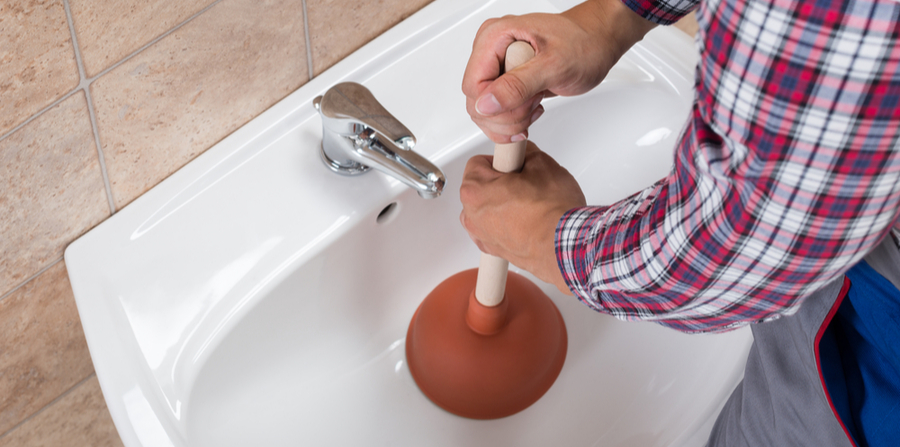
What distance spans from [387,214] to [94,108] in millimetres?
243

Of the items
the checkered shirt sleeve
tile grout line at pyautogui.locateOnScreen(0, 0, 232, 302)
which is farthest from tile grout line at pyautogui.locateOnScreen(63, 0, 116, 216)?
the checkered shirt sleeve

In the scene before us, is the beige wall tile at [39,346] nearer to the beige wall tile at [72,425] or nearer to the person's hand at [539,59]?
the beige wall tile at [72,425]

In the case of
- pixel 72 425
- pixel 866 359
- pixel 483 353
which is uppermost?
pixel 866 359

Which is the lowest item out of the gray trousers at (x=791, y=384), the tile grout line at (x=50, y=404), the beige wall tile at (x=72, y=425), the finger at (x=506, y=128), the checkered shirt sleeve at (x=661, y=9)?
the beige wall tile at (x=72, y=425)

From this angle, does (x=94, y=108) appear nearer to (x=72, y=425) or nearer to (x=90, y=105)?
(x=90, y=105)

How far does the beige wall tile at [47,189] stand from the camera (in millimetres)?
444

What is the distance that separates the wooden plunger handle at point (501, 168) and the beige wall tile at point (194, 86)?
0.67 feet

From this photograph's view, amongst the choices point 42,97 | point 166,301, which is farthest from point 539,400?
point 42,97

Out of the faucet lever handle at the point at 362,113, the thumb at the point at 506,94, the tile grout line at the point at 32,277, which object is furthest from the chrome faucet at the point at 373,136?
the tile grout line at the point at 32,277

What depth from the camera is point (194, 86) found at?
0.51m

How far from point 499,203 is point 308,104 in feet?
0.72

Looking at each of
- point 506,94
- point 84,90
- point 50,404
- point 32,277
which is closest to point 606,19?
point 506,94

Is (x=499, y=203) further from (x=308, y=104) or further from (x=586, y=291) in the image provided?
(x=308, y=104)

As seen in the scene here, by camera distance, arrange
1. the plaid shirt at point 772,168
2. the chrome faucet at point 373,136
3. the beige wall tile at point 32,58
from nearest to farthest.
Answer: the plaid shirt at point 772,168, the beige wall tile at point 32,58, the chrome faucet at point 373,136
